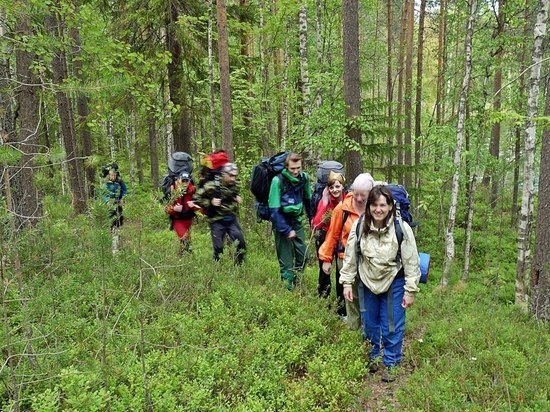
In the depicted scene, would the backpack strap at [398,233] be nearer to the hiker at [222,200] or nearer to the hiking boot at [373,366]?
the hiking boot at [373,366]

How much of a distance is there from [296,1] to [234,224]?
21.6ft

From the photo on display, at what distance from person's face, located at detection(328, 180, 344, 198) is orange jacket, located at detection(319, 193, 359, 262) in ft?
1.16

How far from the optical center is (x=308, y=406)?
13.1 ft

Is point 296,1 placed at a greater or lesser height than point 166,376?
greater

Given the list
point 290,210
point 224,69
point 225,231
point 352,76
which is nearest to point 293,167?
point 290,210

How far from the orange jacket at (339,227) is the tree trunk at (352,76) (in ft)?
12.8

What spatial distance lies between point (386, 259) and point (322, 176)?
1.95m

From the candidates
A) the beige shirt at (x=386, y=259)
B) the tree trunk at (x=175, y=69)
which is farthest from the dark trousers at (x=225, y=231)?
the tree trunk at (x=175, y=69)

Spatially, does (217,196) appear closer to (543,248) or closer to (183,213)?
(183,213)

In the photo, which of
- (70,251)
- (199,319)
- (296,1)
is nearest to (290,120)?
(296,1)

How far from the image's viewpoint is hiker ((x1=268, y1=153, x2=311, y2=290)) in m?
5.94

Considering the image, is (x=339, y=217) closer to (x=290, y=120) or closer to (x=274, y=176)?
(x=274, y=176)

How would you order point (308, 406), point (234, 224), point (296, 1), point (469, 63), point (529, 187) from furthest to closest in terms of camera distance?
1. point (296, 1)
2. point (469, 63)
3. point (529, 187)
4. point (234, 224)
5. point (308, 406)

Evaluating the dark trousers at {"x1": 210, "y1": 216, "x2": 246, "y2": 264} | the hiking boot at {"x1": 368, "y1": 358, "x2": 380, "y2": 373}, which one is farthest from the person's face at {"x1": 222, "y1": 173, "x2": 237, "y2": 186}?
the hiking boot at {"x1": 368, "y1": 358, "x2": 380, "y2": 373}
